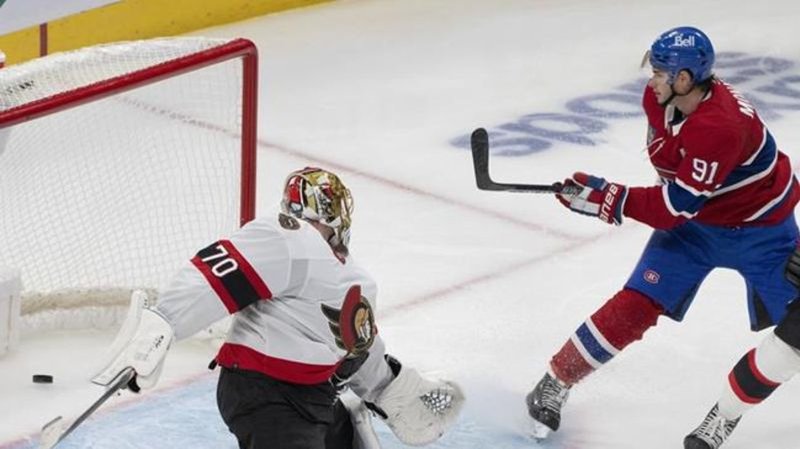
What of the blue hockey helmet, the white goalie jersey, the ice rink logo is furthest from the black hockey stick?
the ice rink logo

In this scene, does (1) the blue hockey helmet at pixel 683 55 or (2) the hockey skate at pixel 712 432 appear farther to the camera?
(2) the hockey skate at pixel 712 432

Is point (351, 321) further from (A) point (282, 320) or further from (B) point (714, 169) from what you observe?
(B) point (714, 169)

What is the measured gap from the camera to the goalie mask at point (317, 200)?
3.07 metres

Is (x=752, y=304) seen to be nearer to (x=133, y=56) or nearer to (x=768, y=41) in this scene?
(x=133, y=56)

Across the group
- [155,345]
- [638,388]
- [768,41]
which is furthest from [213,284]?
[768,41]

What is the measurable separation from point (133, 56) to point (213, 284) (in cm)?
131

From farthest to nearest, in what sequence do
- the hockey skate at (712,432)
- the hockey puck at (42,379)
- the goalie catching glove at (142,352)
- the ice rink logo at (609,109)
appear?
the ice rink logo at (609,109), the hockey puck at (42,379), the hockey skate at (712,432), the goalie catching glove at (142,352)

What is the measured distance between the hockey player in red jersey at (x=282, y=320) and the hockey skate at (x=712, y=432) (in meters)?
0.85

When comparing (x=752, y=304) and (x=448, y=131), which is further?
(x=448, y=131)

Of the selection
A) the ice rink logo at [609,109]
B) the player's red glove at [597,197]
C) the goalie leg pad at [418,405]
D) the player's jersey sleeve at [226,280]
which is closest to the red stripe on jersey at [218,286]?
the player's jersey sleeve at [226,280]

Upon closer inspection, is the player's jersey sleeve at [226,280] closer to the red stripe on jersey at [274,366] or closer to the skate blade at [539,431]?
the red stripe on jersey at [274,366]

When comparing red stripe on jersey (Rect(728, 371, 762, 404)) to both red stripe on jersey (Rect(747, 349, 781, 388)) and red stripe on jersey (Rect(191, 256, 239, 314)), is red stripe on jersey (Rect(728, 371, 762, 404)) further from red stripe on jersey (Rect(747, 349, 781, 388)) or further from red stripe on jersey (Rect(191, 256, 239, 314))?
red stripe on jersey (Rect(191, 256, 239, 314))

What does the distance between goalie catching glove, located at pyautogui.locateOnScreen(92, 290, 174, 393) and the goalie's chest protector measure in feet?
0.59

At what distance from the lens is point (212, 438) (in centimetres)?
378
